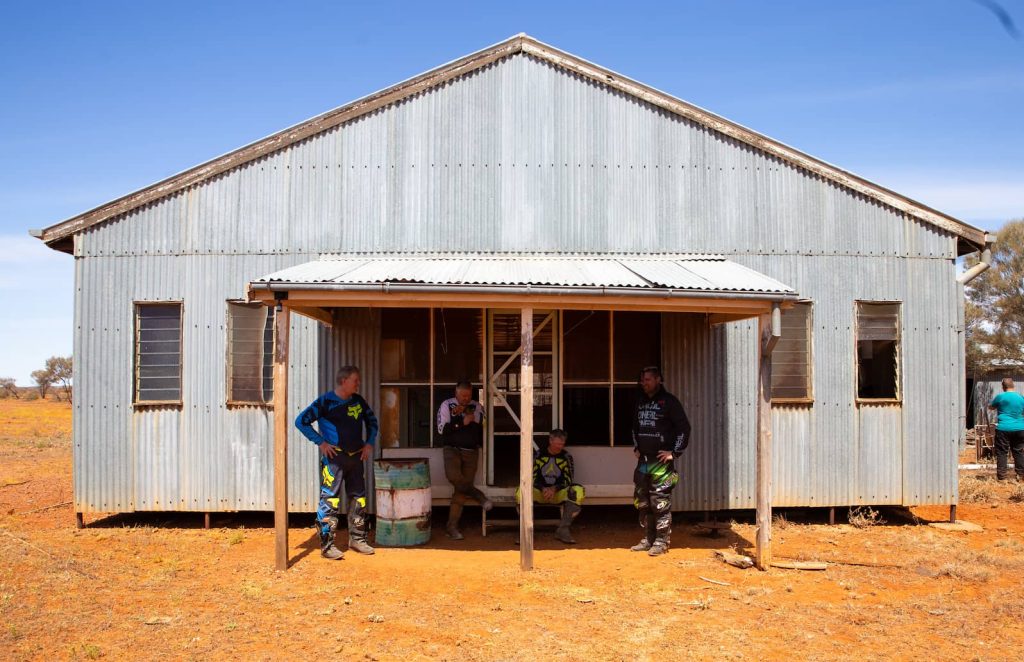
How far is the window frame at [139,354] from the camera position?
1023 cm

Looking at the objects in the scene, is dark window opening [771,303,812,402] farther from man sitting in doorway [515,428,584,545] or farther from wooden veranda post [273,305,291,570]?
wooden veranda post [273,305,291,570]

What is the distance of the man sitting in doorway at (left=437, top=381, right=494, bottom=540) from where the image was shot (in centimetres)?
956

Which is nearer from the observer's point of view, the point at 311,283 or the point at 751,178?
the point at 311,283

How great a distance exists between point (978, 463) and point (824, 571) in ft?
38.1

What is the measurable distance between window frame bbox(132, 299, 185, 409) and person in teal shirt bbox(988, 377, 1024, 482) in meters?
13.5

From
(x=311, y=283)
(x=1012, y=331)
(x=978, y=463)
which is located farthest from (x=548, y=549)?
(x=1012, y=331)

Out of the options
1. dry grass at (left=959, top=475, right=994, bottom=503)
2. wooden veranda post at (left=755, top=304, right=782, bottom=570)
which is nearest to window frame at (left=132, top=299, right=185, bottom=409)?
wooden veranda post at (left=755, top=304, right=782, bottom=570)

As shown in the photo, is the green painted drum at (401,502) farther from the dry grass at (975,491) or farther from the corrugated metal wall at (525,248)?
the dry grass at (975,491)

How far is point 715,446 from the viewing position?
10.4 m

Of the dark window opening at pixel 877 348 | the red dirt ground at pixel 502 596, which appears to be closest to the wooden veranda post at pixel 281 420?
the red dirt ground at pixel 502 596

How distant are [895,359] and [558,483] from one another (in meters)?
4.66

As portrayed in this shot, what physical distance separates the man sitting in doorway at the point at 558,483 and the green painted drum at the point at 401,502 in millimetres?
1134

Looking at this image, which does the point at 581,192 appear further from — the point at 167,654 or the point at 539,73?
the point at 167,654

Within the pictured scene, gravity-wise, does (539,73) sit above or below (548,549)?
above
